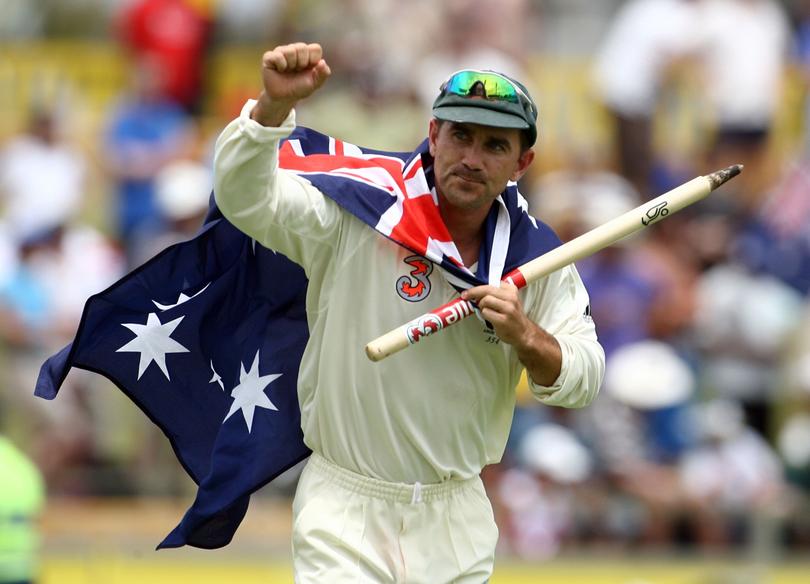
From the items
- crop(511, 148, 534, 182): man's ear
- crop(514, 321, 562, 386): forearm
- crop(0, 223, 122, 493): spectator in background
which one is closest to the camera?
crop(514, 321, 562, 386): forearm

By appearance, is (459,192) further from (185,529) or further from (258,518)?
(258,518)

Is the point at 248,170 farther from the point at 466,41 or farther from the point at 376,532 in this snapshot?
the point at 466,41

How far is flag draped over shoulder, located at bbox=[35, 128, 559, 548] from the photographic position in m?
5.95

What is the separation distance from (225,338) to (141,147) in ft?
20.0

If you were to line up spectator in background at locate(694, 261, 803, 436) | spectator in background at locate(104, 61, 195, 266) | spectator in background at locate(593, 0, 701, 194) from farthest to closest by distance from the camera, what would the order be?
1. spectator in background at locate(593, 0, 701, 194)
2. spectator in background at locate(104, 61, 195, 266)
3. spectator in background at locate(694, 261, 803, 436)

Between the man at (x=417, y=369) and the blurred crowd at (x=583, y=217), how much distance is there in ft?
15.2

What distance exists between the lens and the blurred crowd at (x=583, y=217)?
35.0 feet

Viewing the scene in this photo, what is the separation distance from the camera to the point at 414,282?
5.78 meters

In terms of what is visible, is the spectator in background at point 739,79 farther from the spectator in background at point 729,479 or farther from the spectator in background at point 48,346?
the spectator in background at point 48,346

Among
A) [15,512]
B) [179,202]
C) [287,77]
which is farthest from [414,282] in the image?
[179,202]

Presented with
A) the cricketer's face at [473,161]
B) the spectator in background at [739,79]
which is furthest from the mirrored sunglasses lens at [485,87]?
the spectator in background at [739,79]

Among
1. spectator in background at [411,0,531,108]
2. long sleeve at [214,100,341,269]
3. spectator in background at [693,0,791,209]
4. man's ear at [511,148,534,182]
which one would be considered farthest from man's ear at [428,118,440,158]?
spectator in background at [693,0,791,209]

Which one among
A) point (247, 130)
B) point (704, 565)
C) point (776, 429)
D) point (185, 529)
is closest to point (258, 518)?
point (704, 565)

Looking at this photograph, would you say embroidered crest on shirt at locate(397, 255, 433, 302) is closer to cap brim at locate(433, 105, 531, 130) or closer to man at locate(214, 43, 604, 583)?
man at locate(214, 43, 604, 583)
